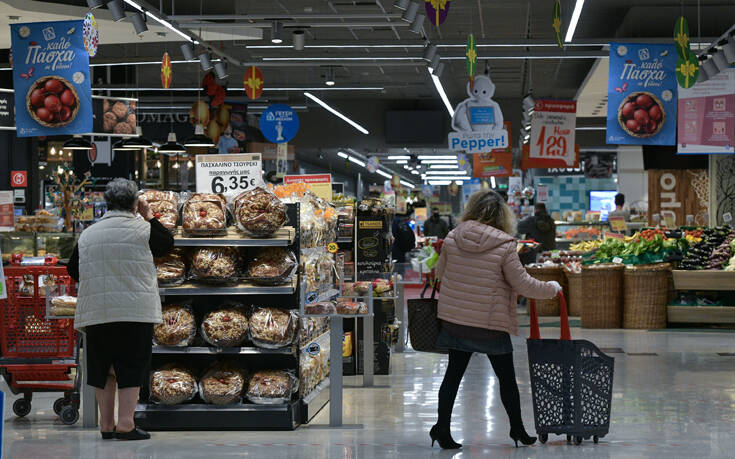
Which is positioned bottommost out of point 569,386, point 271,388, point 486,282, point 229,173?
point 271,388

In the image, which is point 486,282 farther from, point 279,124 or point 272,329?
point 279,124

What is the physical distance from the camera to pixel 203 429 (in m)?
6.10

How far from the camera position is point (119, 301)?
5.53 meters

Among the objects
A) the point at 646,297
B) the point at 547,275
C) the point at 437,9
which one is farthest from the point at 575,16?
the point at 547,275

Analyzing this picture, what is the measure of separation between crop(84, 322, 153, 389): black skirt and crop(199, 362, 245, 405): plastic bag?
0.57 meters

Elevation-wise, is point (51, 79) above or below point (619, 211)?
above

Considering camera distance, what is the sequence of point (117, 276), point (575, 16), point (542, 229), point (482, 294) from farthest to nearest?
point (542, 229)
point (575, 16)
point (117, 276)
point (482, 294)

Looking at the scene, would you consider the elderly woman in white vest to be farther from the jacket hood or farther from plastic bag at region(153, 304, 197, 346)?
the jacket hood

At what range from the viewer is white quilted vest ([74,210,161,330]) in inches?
218

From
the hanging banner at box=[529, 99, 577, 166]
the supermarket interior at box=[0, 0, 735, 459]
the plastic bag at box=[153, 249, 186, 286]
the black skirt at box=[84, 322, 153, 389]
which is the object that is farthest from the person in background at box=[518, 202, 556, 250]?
the black skirt at box=[84, 322, 153, 389]

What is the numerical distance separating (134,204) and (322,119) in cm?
2036

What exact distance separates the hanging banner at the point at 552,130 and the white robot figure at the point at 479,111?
138 inches

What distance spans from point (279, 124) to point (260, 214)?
36.7 feet

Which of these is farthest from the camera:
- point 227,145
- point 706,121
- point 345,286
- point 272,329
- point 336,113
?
point 336,113
